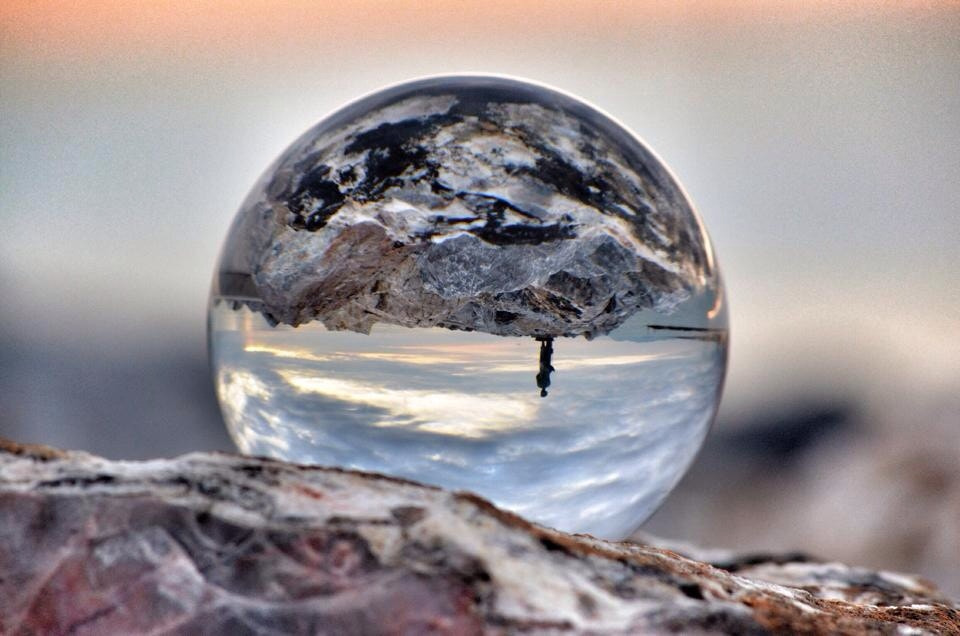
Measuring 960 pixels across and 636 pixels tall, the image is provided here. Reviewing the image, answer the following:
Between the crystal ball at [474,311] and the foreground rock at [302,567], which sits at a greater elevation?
the crystal ball at [474,311]

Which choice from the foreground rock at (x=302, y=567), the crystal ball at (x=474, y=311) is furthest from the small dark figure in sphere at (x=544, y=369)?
the foreground rock at (x=302, y=567)

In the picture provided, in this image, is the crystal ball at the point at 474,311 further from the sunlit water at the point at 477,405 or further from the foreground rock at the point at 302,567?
the foreground rock at the point at 302,567

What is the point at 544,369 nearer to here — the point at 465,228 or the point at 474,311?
the point at 474,311

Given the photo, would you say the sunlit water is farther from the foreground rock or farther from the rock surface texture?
the foreground rock

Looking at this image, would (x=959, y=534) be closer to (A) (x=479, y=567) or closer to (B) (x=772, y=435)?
(B) (x=772, y=435)

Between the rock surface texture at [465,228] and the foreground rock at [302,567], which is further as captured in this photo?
the rock surface texture at [465,228]

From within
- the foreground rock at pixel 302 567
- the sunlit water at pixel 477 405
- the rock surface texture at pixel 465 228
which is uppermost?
the rock surface texture at pixel 465 228

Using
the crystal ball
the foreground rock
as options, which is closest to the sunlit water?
the crystal ball
